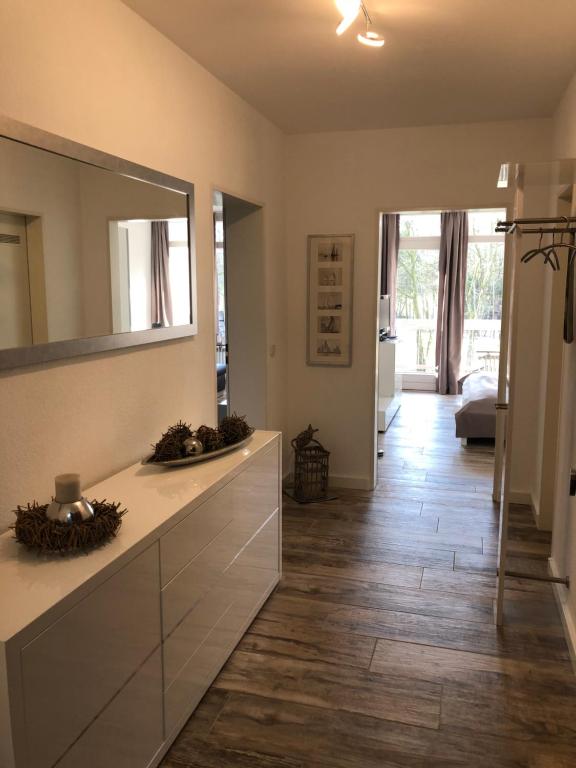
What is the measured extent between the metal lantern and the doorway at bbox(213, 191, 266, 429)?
1.30 feet

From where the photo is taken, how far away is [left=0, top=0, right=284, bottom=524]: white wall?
1.99 m

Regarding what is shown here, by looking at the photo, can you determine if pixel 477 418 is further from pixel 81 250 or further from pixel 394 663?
pixel 81 250

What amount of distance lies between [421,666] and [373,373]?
2.46 m

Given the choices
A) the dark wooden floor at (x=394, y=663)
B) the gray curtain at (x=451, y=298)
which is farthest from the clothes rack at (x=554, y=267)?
the gray curtain at (x=451, y=298)

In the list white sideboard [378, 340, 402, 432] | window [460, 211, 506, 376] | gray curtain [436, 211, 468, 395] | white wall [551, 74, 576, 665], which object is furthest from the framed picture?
window [460, 211, 506, 376]

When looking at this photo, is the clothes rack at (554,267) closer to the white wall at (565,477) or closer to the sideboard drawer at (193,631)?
the white wall at (565,477)

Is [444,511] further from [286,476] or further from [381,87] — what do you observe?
[381,87]

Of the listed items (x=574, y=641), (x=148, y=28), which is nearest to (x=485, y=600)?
(x=574, y=641)

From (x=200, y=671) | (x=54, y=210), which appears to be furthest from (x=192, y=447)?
(x=54, y=210)

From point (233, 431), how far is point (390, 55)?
76.0 inches

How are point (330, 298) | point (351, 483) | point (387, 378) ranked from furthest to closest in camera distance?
point (387, 378)
point (351, 483)
point (330, 298)

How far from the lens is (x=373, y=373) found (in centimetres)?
473

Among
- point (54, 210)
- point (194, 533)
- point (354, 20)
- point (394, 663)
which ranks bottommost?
point (394, 663)

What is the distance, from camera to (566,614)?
287 centimetres
